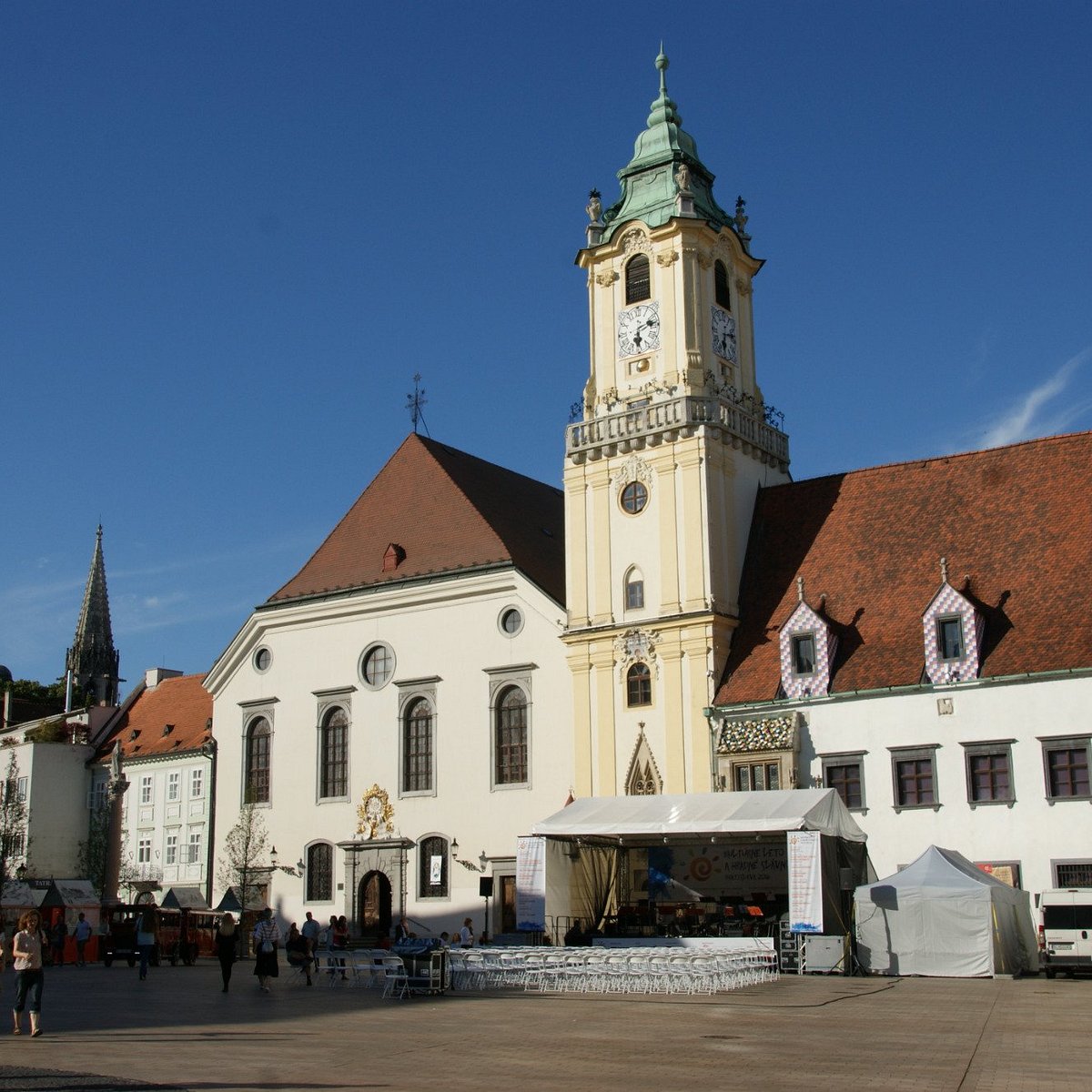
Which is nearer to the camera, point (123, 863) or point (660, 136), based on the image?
A: point (660, 136)

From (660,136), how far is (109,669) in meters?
61.8

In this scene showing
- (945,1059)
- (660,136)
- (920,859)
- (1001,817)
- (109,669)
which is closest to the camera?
(945,1059)

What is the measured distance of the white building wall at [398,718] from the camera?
1510 inches

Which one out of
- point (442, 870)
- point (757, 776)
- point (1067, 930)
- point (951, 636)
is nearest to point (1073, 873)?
point (1067, 930)

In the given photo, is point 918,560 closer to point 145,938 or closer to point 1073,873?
point 1073,873

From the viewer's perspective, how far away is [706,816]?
98.4 ft

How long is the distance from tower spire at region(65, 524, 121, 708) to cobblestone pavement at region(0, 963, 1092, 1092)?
67.4 metres

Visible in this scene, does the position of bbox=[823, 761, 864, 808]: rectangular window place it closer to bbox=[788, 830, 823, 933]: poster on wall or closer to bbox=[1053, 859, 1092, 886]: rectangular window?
bbox=[788, 830, 823, 933]: poster on wall

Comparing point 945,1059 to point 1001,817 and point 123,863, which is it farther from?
point 123,863

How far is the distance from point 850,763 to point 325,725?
16.6m

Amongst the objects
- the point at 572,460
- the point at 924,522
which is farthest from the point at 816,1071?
the point at 572,460

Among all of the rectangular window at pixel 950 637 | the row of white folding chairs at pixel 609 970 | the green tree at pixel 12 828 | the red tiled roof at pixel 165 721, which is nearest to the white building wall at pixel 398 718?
the red tiled roof at pixel 165 721

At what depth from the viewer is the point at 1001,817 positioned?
30656 mm

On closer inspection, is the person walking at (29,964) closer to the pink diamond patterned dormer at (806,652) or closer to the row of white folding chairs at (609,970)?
the row of white folding chairs at (609,970)
